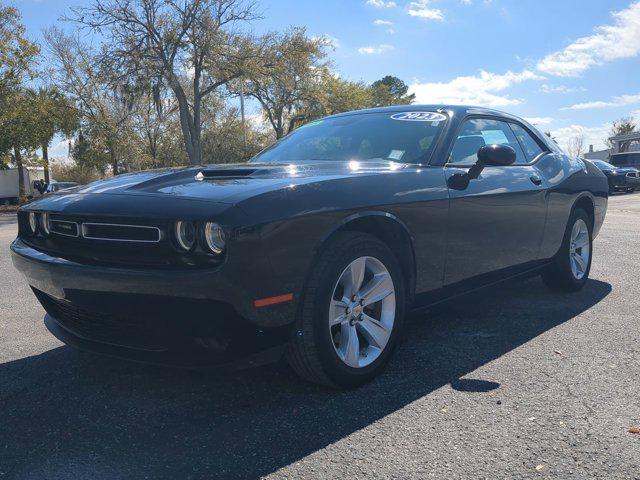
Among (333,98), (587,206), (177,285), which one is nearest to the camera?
(177,285)

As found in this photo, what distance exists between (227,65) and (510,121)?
2280cm

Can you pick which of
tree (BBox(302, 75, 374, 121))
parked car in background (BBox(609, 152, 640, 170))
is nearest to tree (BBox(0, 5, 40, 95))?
tree (BBox(302, 75, 374, 121))

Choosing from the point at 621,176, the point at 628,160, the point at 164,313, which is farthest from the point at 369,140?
the point at 628,160

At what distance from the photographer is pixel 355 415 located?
2453mm

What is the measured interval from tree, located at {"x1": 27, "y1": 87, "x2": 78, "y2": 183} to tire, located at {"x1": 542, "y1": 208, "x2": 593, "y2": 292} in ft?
85.7

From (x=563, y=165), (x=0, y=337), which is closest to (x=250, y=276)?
(x=0, y=337)

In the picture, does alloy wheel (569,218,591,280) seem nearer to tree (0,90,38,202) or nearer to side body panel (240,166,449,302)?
side body panel (240,166,449,302)

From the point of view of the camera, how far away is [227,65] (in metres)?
25.3

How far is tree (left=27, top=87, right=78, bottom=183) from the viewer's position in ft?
85.0

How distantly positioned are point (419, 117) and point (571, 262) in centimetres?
205

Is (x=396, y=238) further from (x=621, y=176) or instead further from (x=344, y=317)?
(x=621, y=176)

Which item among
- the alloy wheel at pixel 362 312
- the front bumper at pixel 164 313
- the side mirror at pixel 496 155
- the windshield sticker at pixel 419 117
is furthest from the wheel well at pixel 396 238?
the windshield sticker at pixel 419 117

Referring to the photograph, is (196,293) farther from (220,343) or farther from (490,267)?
(490,267)

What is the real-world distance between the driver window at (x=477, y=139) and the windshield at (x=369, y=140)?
0.18m
